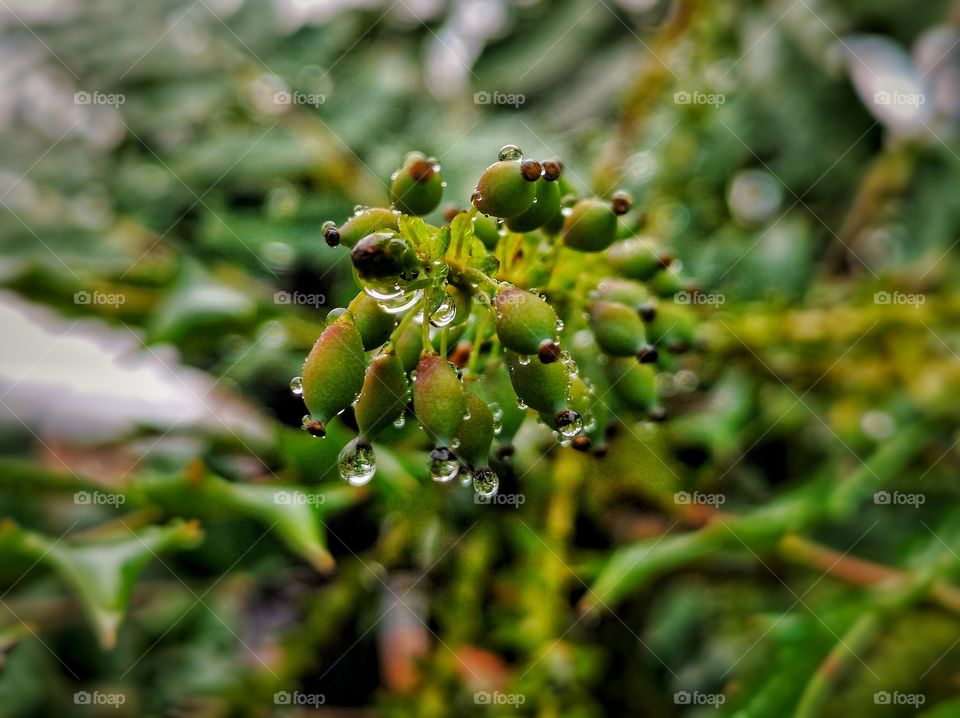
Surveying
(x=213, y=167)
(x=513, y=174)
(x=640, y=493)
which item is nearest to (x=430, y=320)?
(x=513, y=174)

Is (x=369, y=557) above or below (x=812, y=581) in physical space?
above

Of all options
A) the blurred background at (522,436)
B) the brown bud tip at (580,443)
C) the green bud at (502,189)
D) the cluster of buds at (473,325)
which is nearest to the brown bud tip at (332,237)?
the cluster of buds at (473,325)

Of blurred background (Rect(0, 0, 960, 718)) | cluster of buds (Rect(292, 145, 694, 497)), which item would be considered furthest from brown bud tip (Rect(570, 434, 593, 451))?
blurred background (Rect(0, 0, 960, 718))

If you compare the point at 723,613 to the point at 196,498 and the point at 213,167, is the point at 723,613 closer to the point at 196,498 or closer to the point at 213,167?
the point at 196,498

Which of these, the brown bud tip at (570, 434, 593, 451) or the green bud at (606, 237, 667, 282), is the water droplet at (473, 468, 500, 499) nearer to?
the brown bud tip at (570, 434, 593, 451)

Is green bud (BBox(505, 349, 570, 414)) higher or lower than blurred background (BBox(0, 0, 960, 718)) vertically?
higher

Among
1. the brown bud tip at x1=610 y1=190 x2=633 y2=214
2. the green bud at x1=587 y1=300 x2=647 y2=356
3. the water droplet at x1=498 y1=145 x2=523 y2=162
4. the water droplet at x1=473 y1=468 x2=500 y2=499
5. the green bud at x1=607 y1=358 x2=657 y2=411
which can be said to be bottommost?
the green bud at x1=607 y1=358 x2=657 y2=411
